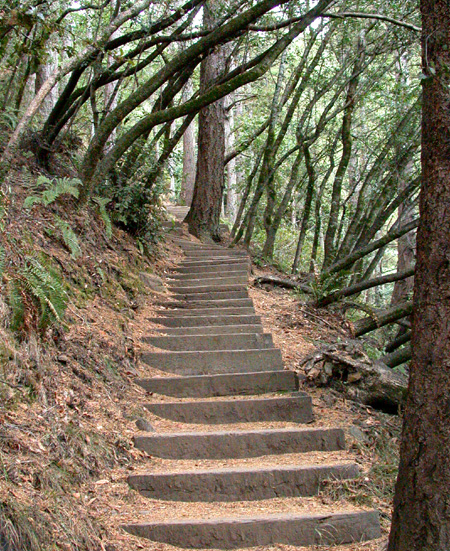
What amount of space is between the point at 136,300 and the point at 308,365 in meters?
3.02

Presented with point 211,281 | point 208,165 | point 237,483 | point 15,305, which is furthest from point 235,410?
point 208,165

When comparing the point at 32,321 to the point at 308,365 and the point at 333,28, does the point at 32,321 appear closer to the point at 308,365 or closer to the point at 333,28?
the point at 308,365

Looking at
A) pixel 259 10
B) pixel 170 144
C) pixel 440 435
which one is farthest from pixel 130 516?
pixel 170 144

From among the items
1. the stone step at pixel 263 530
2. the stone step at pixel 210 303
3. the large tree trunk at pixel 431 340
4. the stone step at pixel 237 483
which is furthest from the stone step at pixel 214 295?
the large tree trunk at pixel 431 340

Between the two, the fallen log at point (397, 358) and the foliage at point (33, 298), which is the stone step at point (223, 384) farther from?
the foliage at point (33, 298)

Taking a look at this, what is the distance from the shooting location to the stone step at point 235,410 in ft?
19.5

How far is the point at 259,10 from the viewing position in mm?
7293

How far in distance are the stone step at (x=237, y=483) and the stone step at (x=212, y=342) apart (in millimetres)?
2710

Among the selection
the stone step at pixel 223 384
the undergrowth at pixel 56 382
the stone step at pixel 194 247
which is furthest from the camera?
the stone step at pixel 194 247

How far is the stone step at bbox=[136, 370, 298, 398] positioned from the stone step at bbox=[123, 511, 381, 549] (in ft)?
6.97

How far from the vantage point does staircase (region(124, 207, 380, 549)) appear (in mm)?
4262

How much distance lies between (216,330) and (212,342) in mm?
433

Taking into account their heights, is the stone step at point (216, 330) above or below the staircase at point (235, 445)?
above

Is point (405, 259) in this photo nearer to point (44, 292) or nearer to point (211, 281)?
point (211, 281)
